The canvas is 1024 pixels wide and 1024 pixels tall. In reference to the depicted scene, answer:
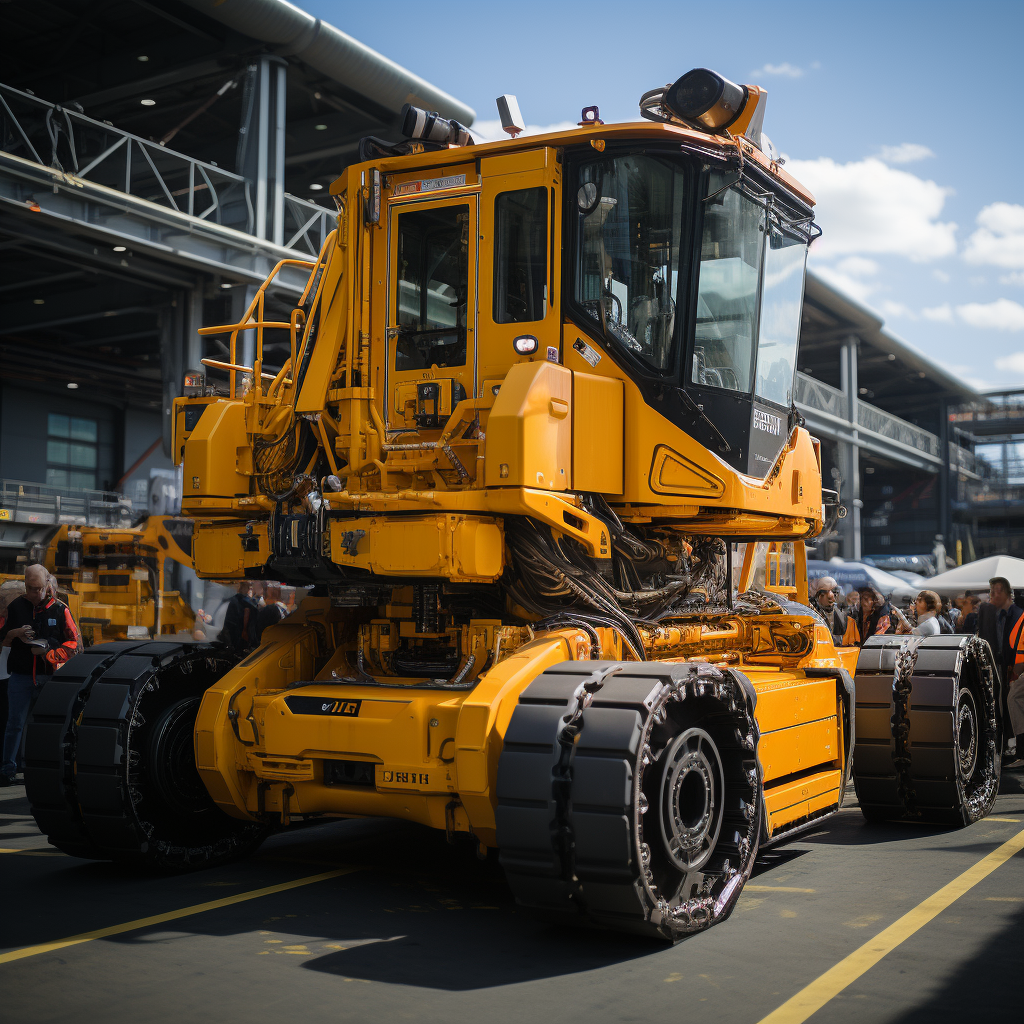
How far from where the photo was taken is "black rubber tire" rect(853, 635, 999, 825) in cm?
818

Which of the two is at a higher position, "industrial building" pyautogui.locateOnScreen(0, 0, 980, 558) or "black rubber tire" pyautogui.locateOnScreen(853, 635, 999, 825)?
"industrial building" pyautogui.locateOnScreen(0, 0, 980, 558)

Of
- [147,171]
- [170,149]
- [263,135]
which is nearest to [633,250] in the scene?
[263,135]

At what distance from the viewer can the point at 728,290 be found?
704cm

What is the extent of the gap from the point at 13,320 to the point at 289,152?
8786mm

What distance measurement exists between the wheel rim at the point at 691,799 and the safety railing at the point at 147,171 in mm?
17003

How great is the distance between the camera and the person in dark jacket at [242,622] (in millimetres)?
12281

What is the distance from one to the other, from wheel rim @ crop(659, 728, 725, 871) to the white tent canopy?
53.0ft

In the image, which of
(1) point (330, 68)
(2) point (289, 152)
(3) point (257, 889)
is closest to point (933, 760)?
(3) point (257, 889)

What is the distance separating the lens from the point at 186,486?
22.8 ft

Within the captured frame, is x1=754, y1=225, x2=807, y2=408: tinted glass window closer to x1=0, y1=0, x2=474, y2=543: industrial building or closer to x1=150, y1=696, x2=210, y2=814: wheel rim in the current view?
x1=150, y1=696, x2=210, y2=814: wheel rim

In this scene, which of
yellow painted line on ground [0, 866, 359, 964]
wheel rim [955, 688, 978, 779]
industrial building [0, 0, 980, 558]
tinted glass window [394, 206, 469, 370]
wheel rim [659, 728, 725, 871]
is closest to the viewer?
yellow painted line on ground [0, 866, 359, 964]

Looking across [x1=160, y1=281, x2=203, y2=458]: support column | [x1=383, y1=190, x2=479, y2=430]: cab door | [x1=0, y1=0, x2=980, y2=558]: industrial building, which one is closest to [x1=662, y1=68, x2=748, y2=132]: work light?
[x1=383, y1=190, x2=479, y2=430]: cab door

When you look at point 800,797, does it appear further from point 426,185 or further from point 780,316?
point 426,185

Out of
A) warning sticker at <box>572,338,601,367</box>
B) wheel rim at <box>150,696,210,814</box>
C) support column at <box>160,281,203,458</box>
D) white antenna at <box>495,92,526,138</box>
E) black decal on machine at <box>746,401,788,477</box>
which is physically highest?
support column at <box>160,281,203,458</box>
